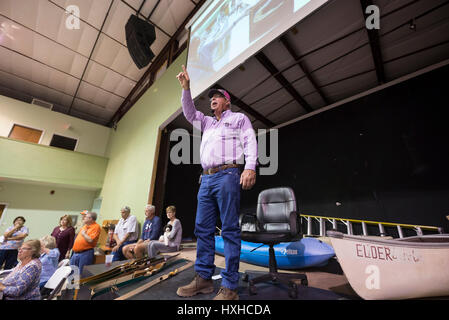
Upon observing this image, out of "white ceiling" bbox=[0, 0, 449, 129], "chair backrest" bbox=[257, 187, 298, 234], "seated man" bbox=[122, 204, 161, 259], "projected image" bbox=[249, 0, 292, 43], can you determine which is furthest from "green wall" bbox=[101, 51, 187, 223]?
"chair backrest" bbox=[257, 187, 298, 234]

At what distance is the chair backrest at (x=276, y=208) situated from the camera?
1.92 m

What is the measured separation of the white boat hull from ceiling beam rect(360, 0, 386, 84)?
2845 mm

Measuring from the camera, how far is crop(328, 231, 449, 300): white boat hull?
110 cm

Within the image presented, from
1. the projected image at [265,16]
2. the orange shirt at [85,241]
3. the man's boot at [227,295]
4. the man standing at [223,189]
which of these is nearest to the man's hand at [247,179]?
the man standing at [223,189]

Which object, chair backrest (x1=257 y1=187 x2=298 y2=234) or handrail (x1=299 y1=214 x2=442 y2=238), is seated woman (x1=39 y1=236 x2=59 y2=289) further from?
handrail (x1=299 y1=214 x2=442 y2=238)

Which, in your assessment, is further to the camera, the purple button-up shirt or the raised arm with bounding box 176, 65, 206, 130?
the raised arm with bounding box 176, 65, 206, 130

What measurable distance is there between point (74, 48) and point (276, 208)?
6.71 m

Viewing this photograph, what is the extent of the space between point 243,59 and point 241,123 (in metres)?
1.51

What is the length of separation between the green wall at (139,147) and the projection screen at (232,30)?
0.72 m

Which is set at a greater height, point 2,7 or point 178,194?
point 2,7

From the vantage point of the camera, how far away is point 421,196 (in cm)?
290

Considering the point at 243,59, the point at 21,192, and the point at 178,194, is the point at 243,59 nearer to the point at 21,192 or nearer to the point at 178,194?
the point at 178,194
